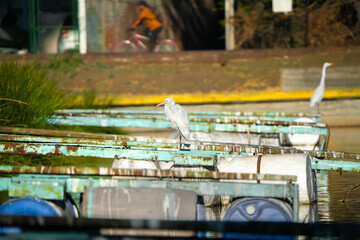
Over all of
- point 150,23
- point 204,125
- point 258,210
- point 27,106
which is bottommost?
point 258,210

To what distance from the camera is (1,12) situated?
15375 mm

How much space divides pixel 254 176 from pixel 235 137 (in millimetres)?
3703

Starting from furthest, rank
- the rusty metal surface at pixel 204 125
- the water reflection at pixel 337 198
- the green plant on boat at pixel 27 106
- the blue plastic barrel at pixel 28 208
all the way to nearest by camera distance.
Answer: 1. the rusty metal surface at pixel 204 125
2. the green plant on boat at pixel 27 106
3. the water reflection at pixel 337 198
4. the blue plastic barrel at pixel 28 208

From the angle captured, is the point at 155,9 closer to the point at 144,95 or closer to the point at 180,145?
the point at 144,95

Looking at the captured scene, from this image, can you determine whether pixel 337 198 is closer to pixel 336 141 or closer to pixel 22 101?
pixel 22 101

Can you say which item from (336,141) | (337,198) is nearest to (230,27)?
(336,141)

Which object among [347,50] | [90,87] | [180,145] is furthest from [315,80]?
[180,145]

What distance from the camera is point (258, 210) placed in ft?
10.7

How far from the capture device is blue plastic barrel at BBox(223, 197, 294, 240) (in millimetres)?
3230

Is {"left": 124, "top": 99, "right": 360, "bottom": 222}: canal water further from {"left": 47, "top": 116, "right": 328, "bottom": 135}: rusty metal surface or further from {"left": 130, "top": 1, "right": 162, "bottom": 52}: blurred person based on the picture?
{"left": 130, "top": 1, "right": 162, "bottom": 52}: blurred person

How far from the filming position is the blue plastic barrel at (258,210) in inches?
127

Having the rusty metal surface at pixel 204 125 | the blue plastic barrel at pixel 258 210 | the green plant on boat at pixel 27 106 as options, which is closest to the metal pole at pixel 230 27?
the green plant on boat at pixel 27 106

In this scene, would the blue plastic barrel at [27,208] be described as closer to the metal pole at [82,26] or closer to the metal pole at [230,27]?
the metal pole at [230,27]

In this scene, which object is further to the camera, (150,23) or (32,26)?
(150,23)
